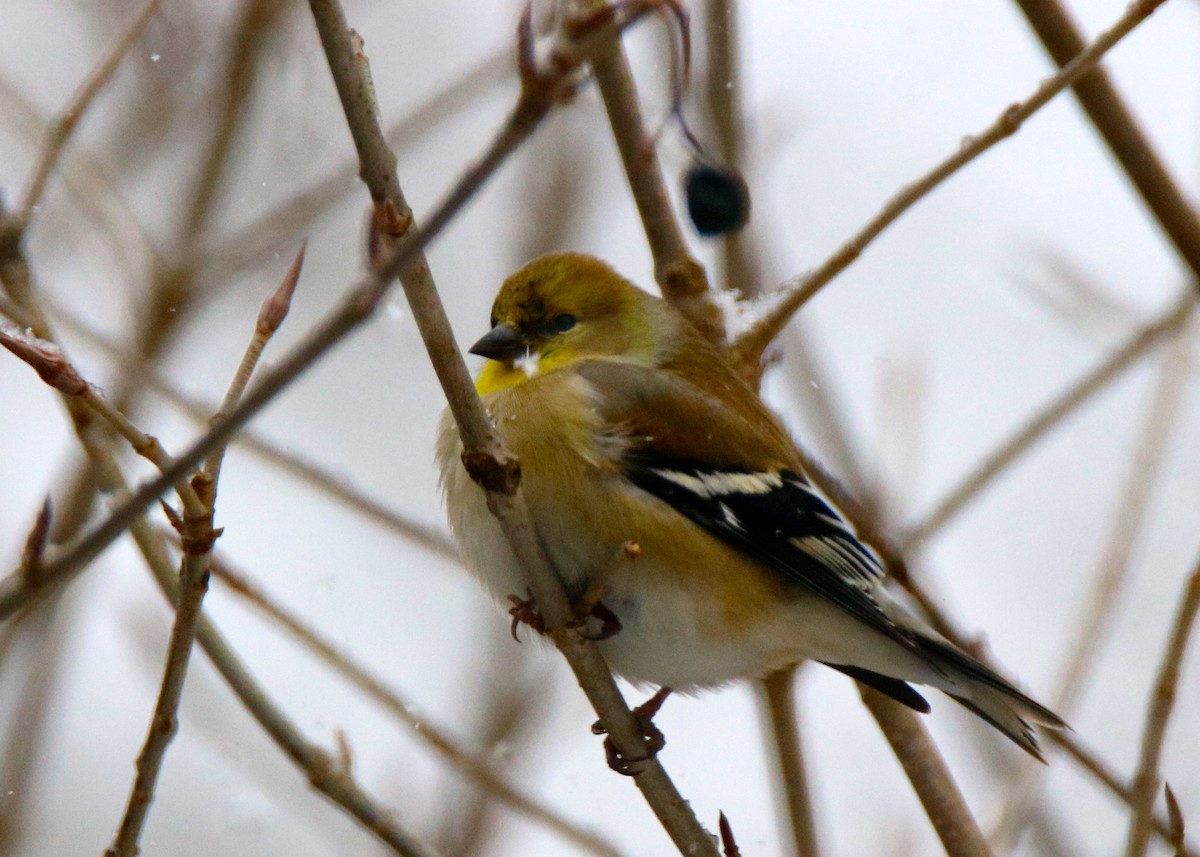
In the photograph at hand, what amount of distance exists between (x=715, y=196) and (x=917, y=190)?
0.39m

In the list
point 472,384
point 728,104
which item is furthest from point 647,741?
point 728,104

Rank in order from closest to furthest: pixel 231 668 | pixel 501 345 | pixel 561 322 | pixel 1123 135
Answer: pixel 231 668 < pixel 1123 135 < pixel 501 345 < pixel 561 322

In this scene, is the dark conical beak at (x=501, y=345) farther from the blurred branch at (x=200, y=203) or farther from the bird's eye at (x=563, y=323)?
the blurred branch at (x=200, y=203)

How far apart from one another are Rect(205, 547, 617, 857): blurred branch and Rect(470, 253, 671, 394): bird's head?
0.76 m

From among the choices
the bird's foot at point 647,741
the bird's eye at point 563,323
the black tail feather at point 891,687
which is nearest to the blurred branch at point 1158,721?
the black tail feather at point 891,687

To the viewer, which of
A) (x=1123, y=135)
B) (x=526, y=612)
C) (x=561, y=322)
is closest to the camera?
(x=1123, y=135)

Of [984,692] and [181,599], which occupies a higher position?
[984,692]

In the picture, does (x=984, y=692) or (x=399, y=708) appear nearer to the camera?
(x=399, y=708)

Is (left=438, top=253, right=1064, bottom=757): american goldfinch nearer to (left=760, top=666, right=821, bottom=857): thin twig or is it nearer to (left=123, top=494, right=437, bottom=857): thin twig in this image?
(left=760, top=666, right=821, bottom=857): thin twig

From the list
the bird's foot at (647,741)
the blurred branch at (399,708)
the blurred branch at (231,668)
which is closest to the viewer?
the blurred branch at (231,668)

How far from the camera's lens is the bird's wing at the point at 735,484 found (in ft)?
9.23

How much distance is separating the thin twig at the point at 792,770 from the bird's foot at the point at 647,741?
22cm

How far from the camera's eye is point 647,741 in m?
2.45

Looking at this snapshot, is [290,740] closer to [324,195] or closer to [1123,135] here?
[1123,135]
